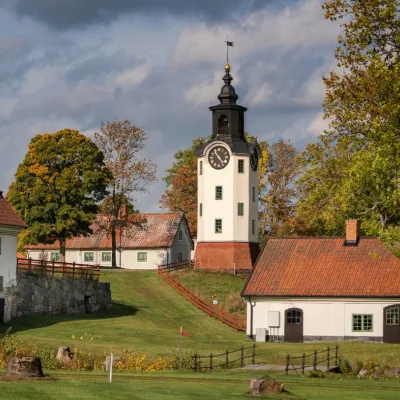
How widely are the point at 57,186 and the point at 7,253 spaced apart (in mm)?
23447

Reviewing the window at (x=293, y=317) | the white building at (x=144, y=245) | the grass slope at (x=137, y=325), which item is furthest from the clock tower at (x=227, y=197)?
the window at (x=293, y=317)

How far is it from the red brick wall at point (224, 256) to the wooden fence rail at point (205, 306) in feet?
9.76

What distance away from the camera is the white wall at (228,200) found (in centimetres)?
8312

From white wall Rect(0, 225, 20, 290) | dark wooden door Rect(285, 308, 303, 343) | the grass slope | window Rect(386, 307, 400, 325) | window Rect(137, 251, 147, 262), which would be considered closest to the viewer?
the grass slope

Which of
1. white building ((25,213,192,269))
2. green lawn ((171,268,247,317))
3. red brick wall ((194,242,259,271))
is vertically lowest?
green lawn ((171,268,247,317))

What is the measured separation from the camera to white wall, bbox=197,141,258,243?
83.1 metres

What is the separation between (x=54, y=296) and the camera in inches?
2425

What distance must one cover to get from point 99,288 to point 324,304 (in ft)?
48.1

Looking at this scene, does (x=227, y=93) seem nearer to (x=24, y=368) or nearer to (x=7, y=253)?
(x=7, y=253)

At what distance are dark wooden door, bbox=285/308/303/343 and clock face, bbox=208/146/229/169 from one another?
84.4 feet

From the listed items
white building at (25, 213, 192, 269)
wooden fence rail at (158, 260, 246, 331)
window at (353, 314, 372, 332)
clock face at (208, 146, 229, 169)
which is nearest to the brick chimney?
window at (353, 314, 372, 332)

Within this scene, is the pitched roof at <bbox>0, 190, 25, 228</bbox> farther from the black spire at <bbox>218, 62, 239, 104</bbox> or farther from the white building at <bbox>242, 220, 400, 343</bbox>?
the black spire at <bbox>218, 62, 239, 104</bbox>

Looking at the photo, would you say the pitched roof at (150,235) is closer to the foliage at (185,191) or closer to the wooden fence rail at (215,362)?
the foliage at (185,191)

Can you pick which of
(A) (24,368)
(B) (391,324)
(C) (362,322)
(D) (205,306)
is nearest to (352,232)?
(C) (362,322)
